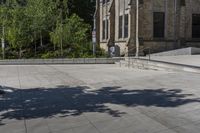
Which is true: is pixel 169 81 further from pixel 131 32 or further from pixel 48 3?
pixel 48 3

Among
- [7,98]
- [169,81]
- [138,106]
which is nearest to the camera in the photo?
[138,106]

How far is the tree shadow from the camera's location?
1027cm

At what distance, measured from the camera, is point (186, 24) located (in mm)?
33312

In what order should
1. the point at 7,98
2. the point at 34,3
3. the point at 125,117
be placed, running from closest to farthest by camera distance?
the point at 125,117 < the point at 7,98 < the point at 34,3

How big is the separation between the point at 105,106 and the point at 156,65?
1108 centimetres

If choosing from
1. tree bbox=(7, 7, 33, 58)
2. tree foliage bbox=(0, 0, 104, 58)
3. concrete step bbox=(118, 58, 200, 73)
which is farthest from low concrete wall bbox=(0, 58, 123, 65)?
tree bbox=(7, 7, 33, 58)

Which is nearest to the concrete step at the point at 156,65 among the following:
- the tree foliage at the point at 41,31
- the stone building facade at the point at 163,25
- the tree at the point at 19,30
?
the stone building facade at the point at 163,25

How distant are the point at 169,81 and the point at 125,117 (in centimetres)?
585

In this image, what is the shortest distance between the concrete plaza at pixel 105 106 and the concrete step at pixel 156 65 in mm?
1917

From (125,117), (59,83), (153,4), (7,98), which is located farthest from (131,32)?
(125,117)

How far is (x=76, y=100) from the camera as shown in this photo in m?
11.9

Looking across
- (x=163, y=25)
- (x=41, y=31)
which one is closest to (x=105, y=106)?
(x=163, y=25)

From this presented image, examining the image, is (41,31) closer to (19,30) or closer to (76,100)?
(19,30)

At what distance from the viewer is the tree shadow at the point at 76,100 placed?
10273 mm
